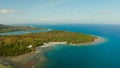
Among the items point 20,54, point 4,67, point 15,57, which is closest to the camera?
point 4,67

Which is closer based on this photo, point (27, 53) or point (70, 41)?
point (27, 53)

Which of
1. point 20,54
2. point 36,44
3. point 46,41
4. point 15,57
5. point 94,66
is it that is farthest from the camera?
point 46,41

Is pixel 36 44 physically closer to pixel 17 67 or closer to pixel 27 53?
pixel 27 53

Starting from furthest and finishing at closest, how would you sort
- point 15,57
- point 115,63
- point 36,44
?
point 36,44 < point 15,57 < point 115,63

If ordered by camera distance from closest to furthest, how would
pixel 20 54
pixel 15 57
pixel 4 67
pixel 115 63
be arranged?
pixel 4 67
pixel 115 63
pixel 15 57
pixel 20 54

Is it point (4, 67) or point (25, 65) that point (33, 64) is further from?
point (4, 67)

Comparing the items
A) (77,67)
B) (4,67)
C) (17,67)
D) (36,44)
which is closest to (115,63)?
(77,67)

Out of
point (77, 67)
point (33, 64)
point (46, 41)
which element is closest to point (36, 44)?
point (46, 41)

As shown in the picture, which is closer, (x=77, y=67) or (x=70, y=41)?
(x=77, y=67)

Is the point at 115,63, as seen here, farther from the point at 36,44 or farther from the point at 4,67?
the point at 36,44
